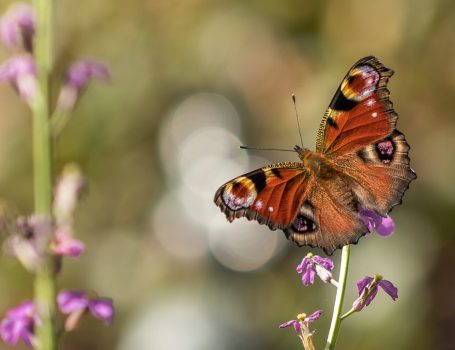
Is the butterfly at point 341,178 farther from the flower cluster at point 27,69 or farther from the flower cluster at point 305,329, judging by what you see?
the flower cluster at point 27,69

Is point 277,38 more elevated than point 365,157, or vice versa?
point 277,38

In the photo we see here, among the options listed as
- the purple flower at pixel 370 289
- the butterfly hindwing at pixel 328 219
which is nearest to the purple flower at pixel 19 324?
the butterfly hindwing at pixel 328 219

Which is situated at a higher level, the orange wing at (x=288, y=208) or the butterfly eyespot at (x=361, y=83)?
the butterfly eyespot at (x=361, y=83)

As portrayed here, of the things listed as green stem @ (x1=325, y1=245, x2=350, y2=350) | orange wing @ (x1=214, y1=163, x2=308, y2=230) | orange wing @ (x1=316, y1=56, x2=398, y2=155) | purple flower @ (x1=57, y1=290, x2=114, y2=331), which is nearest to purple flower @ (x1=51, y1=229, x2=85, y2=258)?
purple flower @ (x1=57, y1=290, x2=114, y2=331)

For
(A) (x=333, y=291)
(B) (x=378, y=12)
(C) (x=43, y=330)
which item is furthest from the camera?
(B) (x=378, y=12)

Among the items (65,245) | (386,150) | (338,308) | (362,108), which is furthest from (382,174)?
(65,245)

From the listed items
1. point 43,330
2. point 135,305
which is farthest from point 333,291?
Answer: point 43,330

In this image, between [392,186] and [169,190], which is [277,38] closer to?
[169,190]
